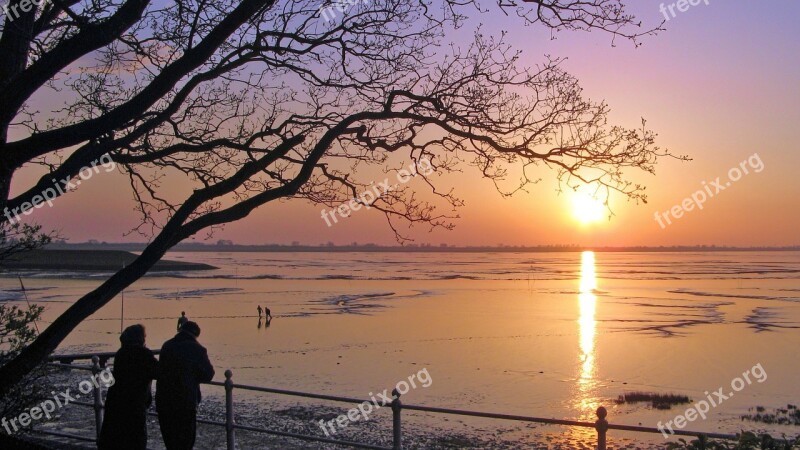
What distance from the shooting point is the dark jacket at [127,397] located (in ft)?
20.5

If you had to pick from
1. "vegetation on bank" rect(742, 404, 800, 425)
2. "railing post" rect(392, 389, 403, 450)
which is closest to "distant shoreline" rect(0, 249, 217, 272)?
"vegetation on bank" rect(742, 404, 800, 425)

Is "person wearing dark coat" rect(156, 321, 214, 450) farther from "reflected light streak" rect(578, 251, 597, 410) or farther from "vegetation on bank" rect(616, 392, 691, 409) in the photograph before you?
"vegetation on bank" rect(616, 392, 691, 409)

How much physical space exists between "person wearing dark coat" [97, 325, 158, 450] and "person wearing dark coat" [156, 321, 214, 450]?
226mm

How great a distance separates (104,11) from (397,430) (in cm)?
468

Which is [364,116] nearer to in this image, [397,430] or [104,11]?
[104,11]

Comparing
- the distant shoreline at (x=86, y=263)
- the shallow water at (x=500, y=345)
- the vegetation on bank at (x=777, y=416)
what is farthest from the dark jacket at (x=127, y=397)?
the distant shoreline at (x=86, y=263)

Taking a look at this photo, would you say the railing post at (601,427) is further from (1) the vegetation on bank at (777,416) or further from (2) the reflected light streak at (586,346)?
(1) the vegetation on bank at (777,416)

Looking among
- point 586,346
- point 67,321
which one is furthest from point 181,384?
point 586,346

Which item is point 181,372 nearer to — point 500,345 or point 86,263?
point 500,345

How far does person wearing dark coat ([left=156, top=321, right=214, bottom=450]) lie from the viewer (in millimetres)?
6562

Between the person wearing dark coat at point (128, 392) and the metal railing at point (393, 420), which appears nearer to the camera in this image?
the metal railing at point (393, 420)

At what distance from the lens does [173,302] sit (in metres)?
45.9

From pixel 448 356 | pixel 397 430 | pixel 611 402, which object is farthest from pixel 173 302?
pixel 397 430

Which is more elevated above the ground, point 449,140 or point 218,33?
point 218,33
